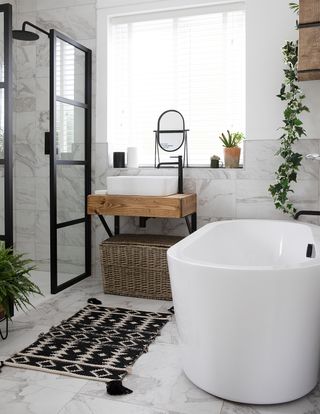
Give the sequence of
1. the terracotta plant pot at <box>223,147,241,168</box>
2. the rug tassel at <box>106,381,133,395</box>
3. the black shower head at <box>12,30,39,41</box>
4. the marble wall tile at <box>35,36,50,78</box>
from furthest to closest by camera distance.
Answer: the marble wall tile at <box>35,36,50,78</box> < the terracotta plant pot at <box>223,147,241,168</box> < the black shower head at <box>12,30,39,41</box> < the rug tassel at <box>106,381,133,395</box>

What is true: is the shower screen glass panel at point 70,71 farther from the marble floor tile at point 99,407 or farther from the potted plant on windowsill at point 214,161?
the marble floor tile at point 99,407

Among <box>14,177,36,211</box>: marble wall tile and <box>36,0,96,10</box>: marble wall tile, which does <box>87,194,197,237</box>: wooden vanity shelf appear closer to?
<box>14,177,36,211</box>: marble wall tile

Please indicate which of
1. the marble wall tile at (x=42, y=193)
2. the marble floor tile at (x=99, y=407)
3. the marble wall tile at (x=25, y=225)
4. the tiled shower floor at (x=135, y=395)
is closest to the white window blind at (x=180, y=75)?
the marble wall tile at (x=42, y=193)

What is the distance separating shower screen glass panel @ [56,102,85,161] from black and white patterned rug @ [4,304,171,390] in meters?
1.38

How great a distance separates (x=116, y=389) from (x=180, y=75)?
9.44 ft

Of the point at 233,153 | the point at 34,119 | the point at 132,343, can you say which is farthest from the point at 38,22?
the point at 132,343

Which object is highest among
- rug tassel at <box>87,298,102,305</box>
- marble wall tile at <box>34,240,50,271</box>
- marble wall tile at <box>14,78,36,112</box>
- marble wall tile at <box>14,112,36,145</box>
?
marble wall tile at <box>14,78,36,112</box>

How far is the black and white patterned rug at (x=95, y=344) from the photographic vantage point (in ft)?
7.52

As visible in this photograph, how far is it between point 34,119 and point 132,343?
2.65m

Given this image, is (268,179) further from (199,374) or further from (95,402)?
(95,402)

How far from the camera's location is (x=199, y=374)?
2.03 meters

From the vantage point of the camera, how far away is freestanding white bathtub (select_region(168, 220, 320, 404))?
1809 millimetres

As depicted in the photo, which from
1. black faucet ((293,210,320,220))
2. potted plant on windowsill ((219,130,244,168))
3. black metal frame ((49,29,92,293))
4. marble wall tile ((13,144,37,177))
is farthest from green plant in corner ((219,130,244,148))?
marble wall tile ((13,144,37,177))

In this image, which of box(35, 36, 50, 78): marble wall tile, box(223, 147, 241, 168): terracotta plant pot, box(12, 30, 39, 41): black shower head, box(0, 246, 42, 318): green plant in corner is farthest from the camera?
box(35, 36, 50, 78): marble wall tile
